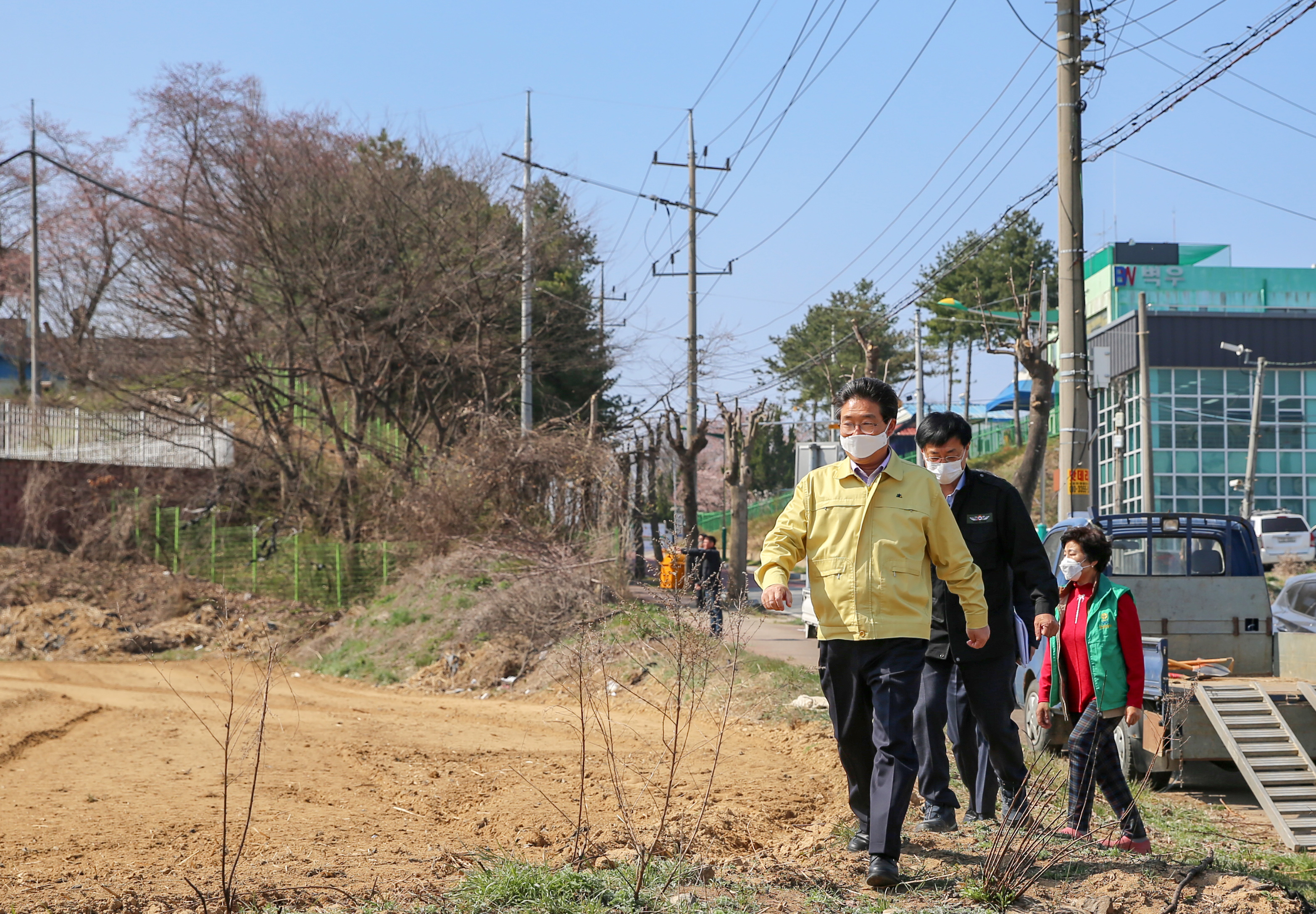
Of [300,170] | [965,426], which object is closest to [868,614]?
[965,426]

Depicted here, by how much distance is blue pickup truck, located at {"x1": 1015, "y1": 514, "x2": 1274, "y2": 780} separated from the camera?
895 cm


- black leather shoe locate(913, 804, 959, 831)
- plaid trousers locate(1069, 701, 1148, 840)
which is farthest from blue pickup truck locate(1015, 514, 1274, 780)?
black leather shoe locate(913, 804, 959, 831)

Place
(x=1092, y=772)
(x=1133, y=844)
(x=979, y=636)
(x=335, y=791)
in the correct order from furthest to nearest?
(x=335, y=791) < (x=1092, y=772) < (x=1133, y=844) < (x=979, y=636)

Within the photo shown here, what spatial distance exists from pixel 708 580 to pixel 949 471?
10.2ft

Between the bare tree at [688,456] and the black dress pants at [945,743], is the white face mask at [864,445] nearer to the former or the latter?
the black dress pants at [945,743]

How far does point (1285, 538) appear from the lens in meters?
32.2

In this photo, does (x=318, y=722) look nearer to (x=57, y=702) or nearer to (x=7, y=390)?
(x=57, y=702)

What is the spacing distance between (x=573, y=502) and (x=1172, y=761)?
1295 cm

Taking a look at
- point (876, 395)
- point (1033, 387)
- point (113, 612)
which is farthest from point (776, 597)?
point (113, 612)

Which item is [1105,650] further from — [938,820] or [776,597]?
[776,597]

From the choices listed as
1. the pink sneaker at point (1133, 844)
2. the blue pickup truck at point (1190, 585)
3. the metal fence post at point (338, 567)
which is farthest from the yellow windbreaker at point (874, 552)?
the metal fence post at point (338, 567)

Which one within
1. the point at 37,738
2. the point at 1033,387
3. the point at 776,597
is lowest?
the point at 37,738

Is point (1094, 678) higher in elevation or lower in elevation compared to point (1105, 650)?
lower

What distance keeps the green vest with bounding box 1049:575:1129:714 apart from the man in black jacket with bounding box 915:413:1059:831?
0.26 m
